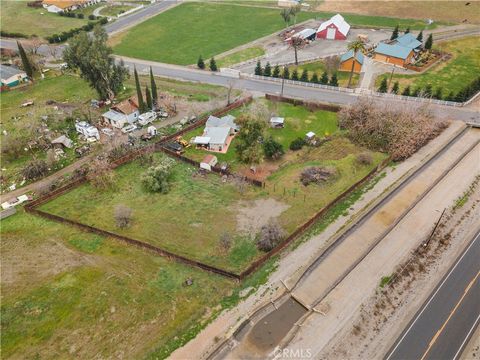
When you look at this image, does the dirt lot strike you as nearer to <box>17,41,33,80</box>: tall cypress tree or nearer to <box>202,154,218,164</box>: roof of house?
<box>202,154,218,164</box>: roof of house

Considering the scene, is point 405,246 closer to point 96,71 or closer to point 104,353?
point 104,353

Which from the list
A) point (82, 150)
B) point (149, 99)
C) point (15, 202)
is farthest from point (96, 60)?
point (15, 202)

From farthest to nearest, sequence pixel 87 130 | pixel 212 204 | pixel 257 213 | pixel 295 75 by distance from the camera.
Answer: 1. pixel 295 75
2. pixel 87 130
3. pixel 212 204
4. pixel 257 213

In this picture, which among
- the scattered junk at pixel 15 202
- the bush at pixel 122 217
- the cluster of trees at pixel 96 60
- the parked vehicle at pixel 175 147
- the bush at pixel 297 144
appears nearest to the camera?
the bush at pixel 122 217

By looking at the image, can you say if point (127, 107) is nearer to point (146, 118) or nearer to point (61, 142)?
point (146, 118)

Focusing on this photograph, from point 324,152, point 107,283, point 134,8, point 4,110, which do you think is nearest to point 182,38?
point 134,8

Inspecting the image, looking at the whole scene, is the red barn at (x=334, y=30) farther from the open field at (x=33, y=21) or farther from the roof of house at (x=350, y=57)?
the open field at (x=33, y=21)

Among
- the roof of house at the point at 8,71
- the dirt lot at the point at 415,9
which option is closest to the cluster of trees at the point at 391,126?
the dirt lot at the point at 415,9
